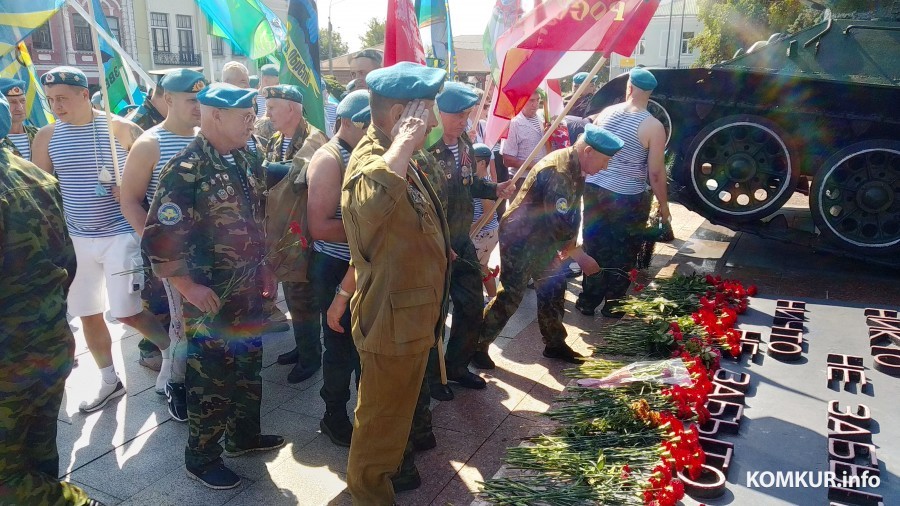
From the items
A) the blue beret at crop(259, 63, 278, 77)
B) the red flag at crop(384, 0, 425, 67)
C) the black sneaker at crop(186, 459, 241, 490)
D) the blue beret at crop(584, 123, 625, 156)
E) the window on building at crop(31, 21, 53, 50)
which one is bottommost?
the black sneaker at crop(186, 459, 241, 490)

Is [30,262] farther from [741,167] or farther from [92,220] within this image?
[741,167]

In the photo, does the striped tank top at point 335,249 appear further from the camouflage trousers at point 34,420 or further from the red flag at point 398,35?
the red flag at point 398,35

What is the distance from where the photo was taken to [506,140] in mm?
6934

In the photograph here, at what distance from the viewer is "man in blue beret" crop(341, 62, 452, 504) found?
8.72ft

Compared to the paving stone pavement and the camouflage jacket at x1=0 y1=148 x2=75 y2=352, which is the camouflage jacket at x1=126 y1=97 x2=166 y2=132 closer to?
the paving stone pavement

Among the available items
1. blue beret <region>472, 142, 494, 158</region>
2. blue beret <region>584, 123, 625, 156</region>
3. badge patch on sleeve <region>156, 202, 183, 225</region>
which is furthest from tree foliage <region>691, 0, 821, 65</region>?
badge patch on sleeve <region>156, 202, 183, 225</region>

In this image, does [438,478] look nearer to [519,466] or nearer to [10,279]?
[519,466]

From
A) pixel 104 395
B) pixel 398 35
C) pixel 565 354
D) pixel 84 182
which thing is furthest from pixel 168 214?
Answer: pixel 565 354

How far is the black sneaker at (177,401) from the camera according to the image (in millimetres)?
4043

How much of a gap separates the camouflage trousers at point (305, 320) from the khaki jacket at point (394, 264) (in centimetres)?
190

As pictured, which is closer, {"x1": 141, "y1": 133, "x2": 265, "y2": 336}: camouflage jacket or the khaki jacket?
the khaki jacket

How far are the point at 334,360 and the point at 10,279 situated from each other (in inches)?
62.5

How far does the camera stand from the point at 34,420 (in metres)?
2.71

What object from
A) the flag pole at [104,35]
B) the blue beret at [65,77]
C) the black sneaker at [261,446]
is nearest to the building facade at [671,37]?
the flag pole at [104,35]
